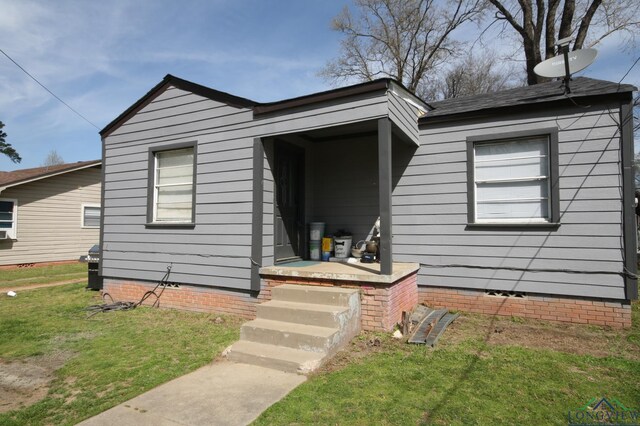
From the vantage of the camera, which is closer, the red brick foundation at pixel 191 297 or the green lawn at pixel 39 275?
the red brick foundation at pixel 191 297

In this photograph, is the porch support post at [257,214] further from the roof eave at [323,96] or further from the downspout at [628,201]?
the downspout at [628,201]

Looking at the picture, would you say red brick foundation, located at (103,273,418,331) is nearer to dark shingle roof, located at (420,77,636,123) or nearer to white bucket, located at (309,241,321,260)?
white bucket, located at (309,241,321,260)

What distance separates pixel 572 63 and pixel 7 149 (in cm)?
3084

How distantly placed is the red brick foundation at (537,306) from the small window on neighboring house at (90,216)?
14.3 meters

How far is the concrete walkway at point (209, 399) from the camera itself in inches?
108

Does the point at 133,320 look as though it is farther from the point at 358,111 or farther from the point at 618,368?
the point at 618,368

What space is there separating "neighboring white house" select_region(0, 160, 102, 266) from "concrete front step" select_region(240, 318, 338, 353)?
1236 centimetres

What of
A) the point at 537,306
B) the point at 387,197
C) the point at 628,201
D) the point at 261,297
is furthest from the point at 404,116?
the point at 261,297

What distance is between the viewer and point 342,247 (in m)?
6.57

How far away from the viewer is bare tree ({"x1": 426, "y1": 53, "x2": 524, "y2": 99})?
21.8 m

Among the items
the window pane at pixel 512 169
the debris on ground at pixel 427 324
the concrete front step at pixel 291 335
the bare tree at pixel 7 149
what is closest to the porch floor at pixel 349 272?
the debris on ground at pixel 427 324

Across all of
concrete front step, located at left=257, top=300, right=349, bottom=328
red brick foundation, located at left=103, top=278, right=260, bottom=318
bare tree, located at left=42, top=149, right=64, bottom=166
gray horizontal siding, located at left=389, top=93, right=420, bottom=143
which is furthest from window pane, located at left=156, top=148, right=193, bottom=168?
bare tree, located at left=42, top=149, right=64, bottom=166

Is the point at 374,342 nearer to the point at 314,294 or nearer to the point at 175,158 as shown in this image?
the point at 314,294

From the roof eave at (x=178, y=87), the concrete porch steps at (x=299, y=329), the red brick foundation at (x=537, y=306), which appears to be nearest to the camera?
the concrete porch steps at (x=299, y=329)
